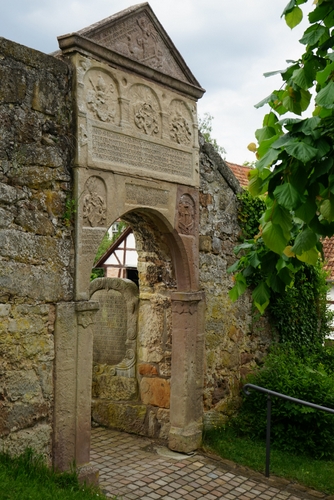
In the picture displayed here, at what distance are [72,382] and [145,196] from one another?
1.77m

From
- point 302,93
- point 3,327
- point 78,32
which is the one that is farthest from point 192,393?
point 302,93

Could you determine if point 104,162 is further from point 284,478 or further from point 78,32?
point 284,478

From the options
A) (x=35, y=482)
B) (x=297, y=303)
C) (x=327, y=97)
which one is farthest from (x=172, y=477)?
(x=327, y=97)

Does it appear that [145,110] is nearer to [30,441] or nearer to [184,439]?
[30,441]

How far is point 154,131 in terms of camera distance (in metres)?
5.33

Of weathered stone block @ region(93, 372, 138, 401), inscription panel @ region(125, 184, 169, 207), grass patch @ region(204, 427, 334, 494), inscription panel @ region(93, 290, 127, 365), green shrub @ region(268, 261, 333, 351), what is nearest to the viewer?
inscription panel @ region(125, 184, 169, 207)

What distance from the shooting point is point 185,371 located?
Answer: 579cm

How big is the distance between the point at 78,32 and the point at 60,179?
1.18m

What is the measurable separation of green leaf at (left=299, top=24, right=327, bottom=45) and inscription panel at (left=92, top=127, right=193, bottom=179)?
2770mm

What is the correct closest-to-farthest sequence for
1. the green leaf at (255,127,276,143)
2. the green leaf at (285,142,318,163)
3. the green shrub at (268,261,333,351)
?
1. the green leaf at (285,142,318,163)
2. the green leaf at (255,127,276,143)
3. the green shrub at (268,261,333,351)

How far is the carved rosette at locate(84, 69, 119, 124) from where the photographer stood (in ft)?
15.2

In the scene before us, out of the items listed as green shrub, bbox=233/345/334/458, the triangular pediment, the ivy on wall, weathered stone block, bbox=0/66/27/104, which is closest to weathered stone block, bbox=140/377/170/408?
green shrub, bbox=233/345/334/458

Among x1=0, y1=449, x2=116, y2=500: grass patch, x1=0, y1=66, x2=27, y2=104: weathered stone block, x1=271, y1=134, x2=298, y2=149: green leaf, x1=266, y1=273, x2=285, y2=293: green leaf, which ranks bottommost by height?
x1=0, y1=449, x2=116, y2=500: grass patch

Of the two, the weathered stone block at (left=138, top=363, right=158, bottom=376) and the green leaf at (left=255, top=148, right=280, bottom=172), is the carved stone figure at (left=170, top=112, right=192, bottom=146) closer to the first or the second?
the weathered stone block at (left=138, top=363, right=158, bottom=376)
